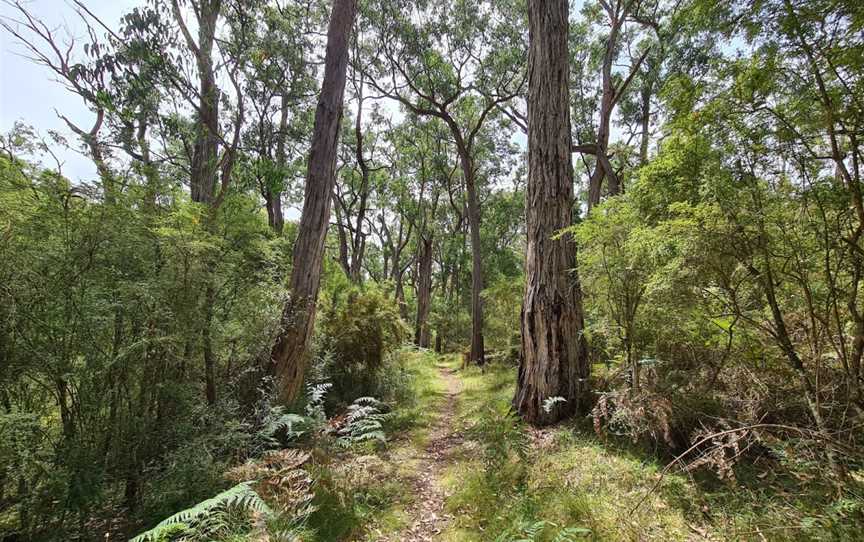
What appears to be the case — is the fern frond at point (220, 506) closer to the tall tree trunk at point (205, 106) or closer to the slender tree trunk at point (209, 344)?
the slender tree trunk at point (209, 344)

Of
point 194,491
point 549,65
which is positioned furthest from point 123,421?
point 549,65

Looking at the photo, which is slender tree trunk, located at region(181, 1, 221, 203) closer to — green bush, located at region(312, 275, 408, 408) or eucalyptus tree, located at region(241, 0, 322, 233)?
eucalyptus tree, located at region(241, 0, 322, 233)

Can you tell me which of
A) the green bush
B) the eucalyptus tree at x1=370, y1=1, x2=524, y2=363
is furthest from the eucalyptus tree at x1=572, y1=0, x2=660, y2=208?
the green bush

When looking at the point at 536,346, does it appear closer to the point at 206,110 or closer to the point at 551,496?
the point at 551,496

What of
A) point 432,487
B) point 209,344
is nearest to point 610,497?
point 432,487

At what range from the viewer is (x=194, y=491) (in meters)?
2.69

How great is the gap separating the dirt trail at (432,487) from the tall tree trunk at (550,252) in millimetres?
1202

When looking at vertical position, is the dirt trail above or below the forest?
below

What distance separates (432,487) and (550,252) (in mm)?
3145

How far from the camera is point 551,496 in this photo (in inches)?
113

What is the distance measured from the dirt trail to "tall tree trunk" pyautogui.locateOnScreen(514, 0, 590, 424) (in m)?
1.20

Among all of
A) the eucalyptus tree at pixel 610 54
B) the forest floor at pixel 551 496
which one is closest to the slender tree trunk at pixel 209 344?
the forest floor at pixel 551 496

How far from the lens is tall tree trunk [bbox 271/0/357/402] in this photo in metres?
4.70

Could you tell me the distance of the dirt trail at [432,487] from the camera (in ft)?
9.89
